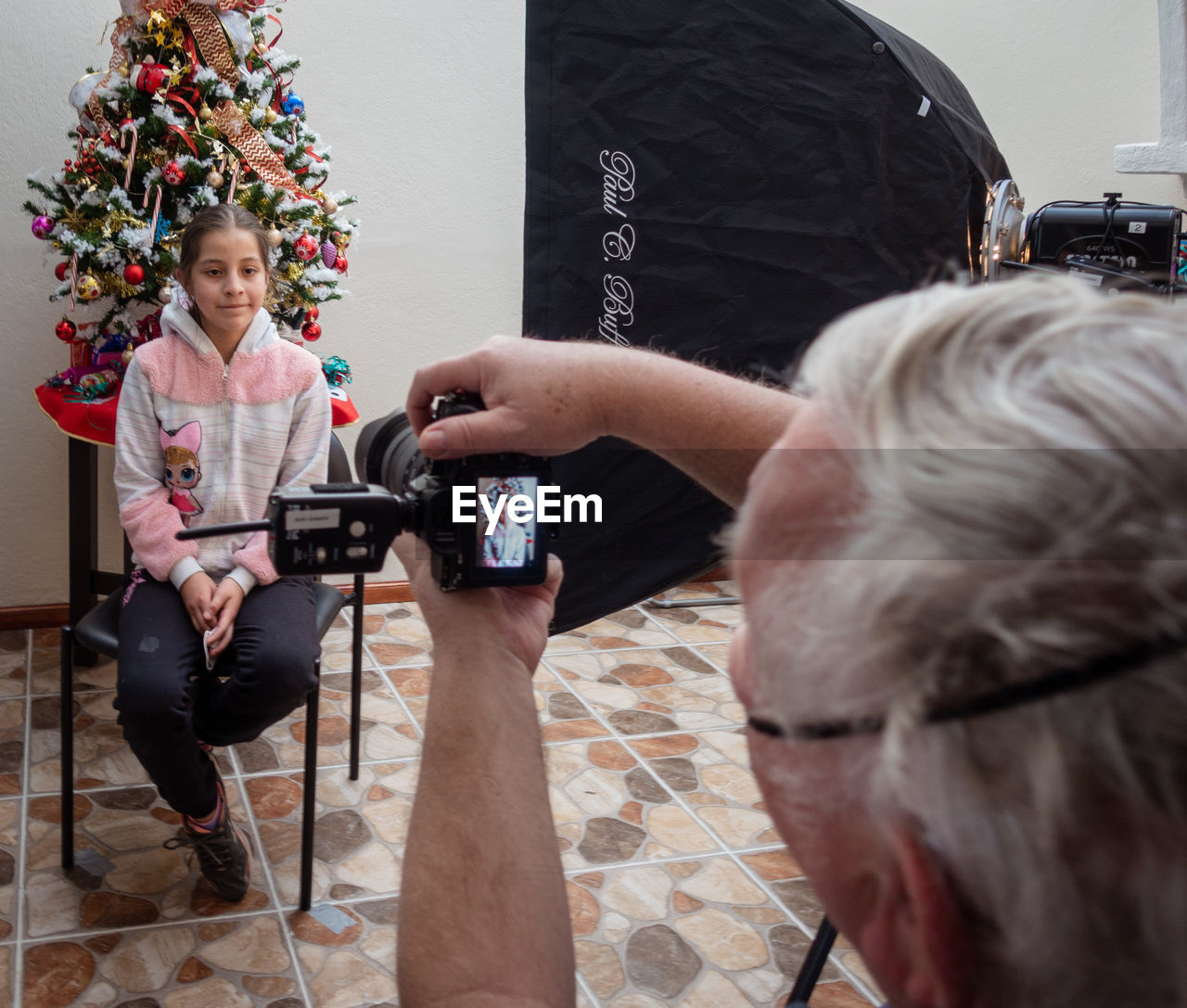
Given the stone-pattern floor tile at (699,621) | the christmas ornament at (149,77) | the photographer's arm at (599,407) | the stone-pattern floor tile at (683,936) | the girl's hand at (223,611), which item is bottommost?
the stone-pattern floor tile at (683,936)

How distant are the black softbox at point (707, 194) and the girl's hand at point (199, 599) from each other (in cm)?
99

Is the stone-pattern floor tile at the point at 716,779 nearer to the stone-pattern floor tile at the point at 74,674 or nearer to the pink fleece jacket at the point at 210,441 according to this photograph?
the pink fleece jacket at the point at 210,441

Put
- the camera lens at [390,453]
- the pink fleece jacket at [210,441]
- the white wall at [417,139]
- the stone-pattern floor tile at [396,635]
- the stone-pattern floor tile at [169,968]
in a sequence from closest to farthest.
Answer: the camera lens at [390,453] → the stone-pattern floor tile at [169,968] → the pink fleece jacket at [210,441] → the white wall at [417,139] → the stone-pattern floor tile at [396,635]

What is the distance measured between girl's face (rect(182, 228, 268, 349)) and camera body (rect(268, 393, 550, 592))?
1422 millimetres

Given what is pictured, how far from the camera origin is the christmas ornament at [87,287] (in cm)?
238

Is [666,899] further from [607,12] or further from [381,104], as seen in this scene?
[381,104]

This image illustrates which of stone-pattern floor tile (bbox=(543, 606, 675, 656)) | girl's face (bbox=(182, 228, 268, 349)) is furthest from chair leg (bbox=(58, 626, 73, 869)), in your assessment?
stone-pattern floor tile (bbox=(543, 606, 675, 656))

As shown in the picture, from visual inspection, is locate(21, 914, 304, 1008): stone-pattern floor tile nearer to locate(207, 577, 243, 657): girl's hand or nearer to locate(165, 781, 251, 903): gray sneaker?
locate(165, 781, 251, 903): gray sneaker

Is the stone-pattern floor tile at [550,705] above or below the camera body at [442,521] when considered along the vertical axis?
below

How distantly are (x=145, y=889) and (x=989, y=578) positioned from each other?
1.91 metres

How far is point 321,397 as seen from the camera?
2.07 metres

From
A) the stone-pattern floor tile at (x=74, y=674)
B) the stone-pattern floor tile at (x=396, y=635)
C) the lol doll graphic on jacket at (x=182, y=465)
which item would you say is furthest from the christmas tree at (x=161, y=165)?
the stone-pattern floor tile at (x=396, y=635)

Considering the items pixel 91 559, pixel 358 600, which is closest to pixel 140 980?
pixel 358 600

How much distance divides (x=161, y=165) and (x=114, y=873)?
60.6 inches
